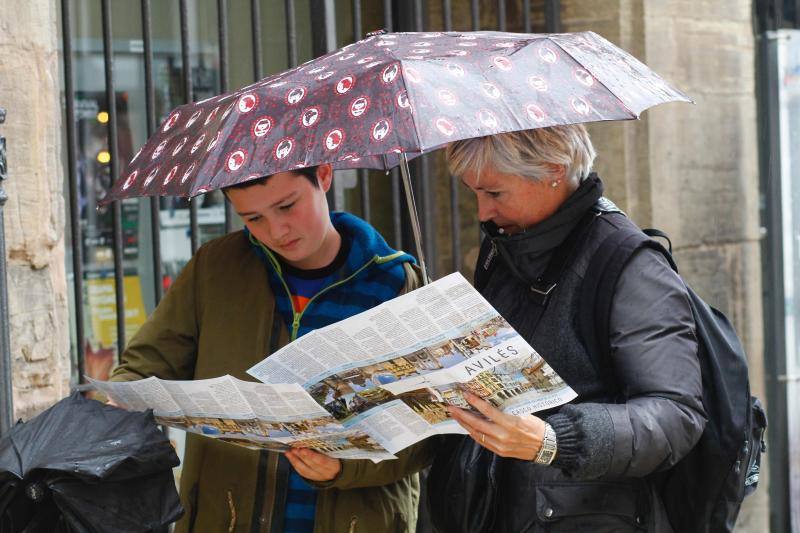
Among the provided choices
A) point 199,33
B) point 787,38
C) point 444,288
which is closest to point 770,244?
point 787,38

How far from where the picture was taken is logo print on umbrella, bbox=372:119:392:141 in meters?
2.14

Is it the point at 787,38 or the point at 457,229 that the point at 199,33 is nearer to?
the point at 457,229

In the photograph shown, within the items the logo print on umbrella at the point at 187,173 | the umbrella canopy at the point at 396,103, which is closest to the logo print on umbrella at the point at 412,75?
the umbrella canopy at the point at 396,103

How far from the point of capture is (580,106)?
230cm

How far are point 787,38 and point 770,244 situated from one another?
0.93m

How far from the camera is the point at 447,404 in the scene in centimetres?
227

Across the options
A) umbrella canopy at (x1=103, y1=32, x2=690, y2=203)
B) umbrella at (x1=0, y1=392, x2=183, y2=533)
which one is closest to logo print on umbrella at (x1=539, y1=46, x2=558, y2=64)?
umbrella canopy at (x1=103, y1=32, x2=690, y2=203)

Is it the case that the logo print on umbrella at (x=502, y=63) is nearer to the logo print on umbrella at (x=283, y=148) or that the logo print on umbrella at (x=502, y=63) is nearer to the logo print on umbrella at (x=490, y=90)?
the logo print on umbrella at (x=490, y=90)

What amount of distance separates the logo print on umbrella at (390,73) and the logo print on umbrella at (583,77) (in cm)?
39

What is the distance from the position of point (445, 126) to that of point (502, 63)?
307 mm

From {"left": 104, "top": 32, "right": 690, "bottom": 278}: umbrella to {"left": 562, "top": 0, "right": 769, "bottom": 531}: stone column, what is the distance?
2541mm

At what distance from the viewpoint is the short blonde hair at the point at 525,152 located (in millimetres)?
2412

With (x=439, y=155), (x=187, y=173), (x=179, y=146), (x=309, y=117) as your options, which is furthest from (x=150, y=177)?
(x=439, y=155)

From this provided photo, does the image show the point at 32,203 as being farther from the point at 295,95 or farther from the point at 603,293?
the point at 603,293
